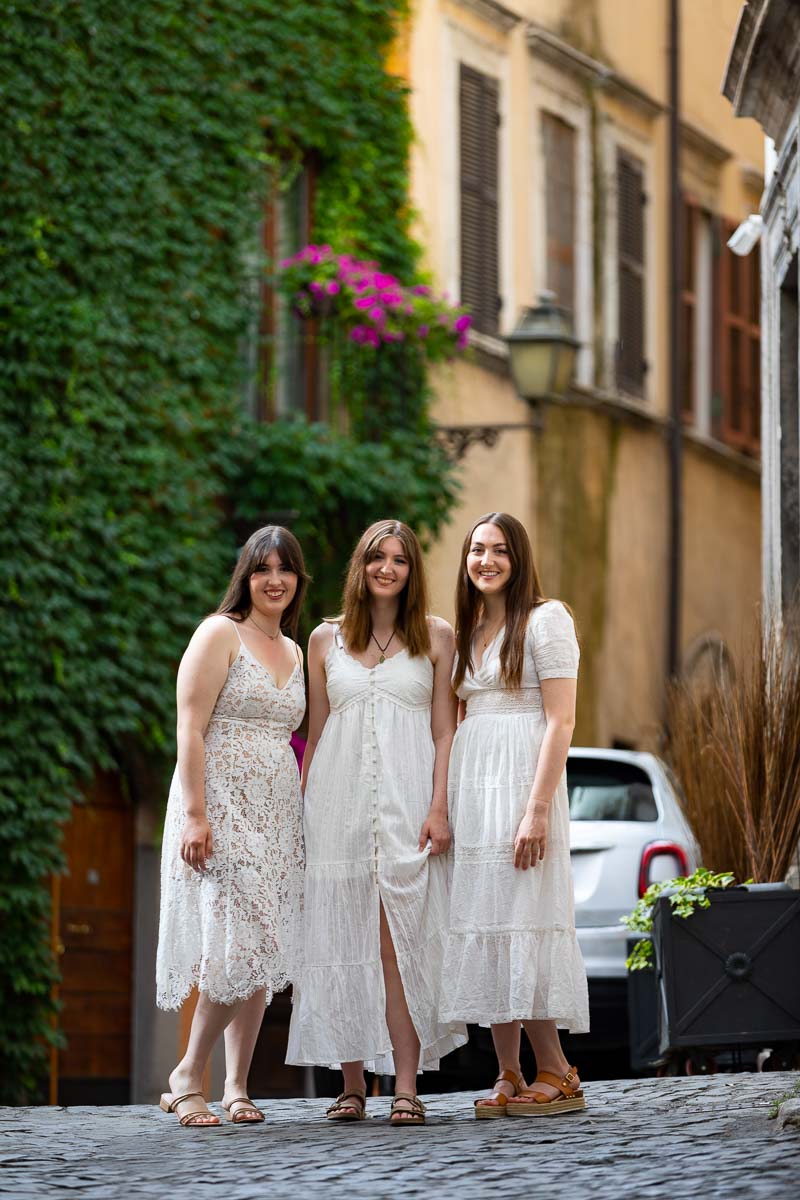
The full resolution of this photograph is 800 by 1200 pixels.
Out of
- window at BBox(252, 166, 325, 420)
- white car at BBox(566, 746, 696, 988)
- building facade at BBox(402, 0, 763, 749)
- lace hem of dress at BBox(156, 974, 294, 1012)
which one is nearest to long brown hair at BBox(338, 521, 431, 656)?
lace hem of dress at BBox(156, 974, 294, 1012)

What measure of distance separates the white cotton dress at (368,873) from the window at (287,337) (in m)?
9.56

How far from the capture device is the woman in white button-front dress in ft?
26.0

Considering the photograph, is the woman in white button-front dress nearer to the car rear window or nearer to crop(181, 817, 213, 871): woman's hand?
crop(181, 817, 213, 871): woman's hand

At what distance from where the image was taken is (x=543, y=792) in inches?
314

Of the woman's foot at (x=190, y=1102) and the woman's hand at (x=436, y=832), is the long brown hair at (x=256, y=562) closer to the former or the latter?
the woman's hand at (x=436, y=832)

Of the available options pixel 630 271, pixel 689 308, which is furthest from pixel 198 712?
pixel 689 308

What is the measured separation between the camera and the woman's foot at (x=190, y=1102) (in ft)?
26.6

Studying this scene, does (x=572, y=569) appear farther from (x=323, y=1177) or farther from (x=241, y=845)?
(x=323, y=1177)

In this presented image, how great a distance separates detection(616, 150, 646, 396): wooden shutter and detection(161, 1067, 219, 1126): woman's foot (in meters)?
15.3

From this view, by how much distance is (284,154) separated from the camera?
1833cm

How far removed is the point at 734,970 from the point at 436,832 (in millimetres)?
2130

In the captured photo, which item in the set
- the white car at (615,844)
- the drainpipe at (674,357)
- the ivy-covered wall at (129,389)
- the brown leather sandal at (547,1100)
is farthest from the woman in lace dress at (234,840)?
the drainpipe at (674,357)

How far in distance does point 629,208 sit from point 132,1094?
1051cm

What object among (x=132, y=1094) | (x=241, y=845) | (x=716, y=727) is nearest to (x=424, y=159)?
(x=132, y=1094)
